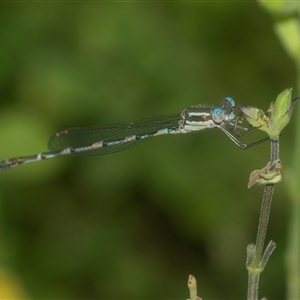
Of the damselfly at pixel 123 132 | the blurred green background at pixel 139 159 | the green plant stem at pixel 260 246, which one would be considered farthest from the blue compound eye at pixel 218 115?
the green plant stem at pixel 260 246

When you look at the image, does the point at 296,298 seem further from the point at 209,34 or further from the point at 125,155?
the point at 209,34

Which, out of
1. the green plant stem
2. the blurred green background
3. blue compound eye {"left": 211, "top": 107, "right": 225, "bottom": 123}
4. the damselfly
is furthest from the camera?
the blurred green background

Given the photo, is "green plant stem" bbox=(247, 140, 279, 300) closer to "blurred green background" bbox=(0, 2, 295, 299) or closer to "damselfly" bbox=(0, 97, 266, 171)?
"damselfly" bbox=(0, 97, 266, 171)

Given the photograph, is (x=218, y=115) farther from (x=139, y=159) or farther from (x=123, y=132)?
(x=139, y=159)

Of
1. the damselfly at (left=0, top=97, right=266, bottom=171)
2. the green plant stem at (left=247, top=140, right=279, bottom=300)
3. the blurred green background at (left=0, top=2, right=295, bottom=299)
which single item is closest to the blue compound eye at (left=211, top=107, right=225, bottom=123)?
the damselfly at (left=0, top=97, right=266, bottom=171)

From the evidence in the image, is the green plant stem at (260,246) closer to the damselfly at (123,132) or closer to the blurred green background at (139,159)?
the damselfly at (123,132)

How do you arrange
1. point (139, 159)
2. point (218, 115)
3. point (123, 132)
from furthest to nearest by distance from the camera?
point (139, 159) → point (123, 132) → point (218, 115)

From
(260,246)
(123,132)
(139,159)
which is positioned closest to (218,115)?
(123,132)
